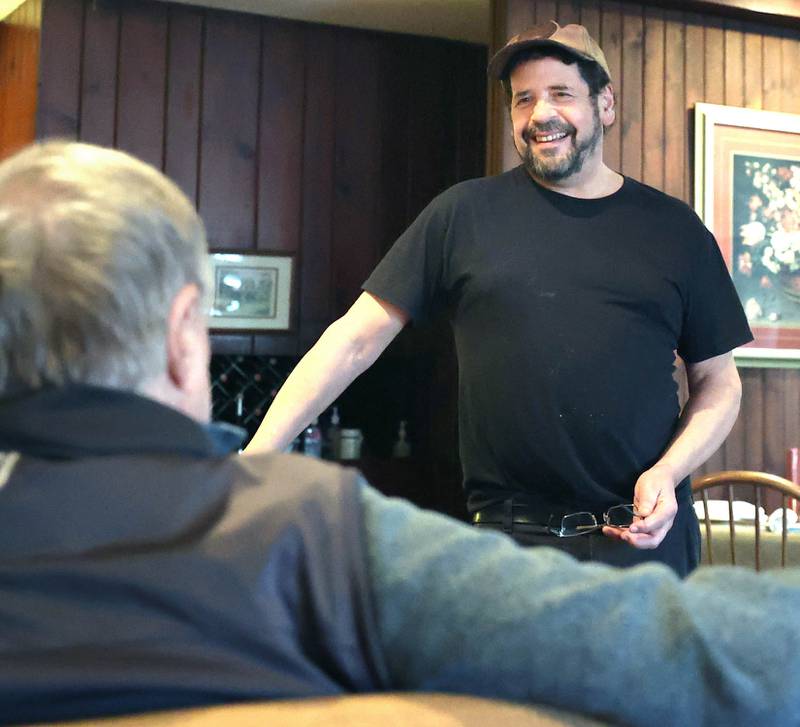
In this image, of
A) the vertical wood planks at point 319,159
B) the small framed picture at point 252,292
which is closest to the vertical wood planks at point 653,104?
the vertical wood planks at point 319,159

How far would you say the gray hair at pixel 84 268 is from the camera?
65cm

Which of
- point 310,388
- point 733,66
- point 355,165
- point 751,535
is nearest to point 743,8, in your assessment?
point 733,66

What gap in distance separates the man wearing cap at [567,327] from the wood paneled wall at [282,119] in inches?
90.2

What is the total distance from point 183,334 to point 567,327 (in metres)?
1.02

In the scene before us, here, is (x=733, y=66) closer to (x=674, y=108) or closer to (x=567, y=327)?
(x=674, y=108)

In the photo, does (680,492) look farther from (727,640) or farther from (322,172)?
(322,172)

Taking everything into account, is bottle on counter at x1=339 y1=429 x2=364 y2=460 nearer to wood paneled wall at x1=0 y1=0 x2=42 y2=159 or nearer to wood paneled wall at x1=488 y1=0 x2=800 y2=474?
wood paneled wall at x1=488 y1=0 x2=800 y2=474

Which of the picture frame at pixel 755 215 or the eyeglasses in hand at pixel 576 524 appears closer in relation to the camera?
the eyeglasses in hand at pixel 576 524

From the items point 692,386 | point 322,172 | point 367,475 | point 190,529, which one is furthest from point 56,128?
point 190,529

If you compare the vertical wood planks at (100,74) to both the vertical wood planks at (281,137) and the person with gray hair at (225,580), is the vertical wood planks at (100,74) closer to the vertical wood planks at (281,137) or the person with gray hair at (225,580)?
the vertical wood planks at (281,137)

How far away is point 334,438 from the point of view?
4.13m

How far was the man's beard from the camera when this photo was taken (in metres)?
1.72

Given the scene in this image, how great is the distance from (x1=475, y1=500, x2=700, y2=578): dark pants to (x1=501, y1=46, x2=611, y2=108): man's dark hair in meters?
0.72

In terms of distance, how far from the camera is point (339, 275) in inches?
160
